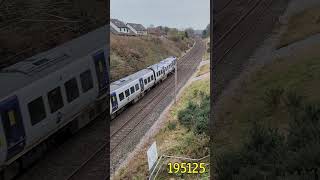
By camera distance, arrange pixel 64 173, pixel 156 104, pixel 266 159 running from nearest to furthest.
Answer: pixel 266 159, pixel 64 173, pixel 156 104

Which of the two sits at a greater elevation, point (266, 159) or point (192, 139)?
point (266, 159)

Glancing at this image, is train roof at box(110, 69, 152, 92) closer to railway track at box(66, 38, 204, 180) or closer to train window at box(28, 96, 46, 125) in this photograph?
railway track at box(66, 38, 204, 180)

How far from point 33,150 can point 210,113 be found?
6.85 meters

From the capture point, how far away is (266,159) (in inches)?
400

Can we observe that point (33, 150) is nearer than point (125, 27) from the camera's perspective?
Yes

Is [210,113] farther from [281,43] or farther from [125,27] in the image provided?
[125,27]

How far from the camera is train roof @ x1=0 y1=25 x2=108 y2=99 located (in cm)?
1521

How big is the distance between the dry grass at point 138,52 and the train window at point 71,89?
16.6m

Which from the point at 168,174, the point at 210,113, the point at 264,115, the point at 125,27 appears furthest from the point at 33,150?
the point at 125,27

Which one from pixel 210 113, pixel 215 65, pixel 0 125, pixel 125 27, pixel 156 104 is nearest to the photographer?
pixel 0 125

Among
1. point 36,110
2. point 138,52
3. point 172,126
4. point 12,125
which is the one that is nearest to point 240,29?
point 138,52

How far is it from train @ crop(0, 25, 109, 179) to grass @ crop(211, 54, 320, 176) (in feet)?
18.6

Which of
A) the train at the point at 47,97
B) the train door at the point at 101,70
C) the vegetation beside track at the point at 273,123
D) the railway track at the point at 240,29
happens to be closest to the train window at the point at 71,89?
the train at the point at 47,97

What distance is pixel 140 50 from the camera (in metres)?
46.1
